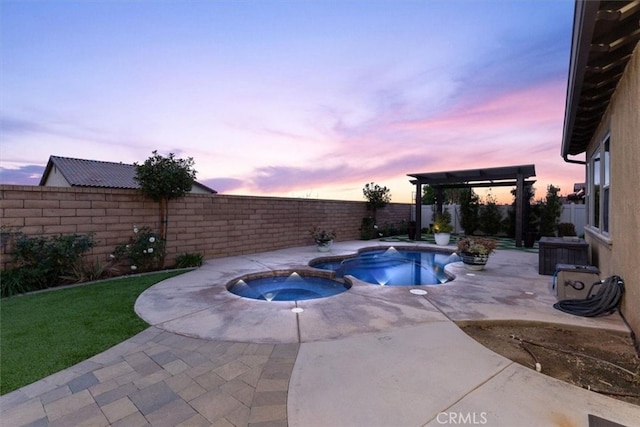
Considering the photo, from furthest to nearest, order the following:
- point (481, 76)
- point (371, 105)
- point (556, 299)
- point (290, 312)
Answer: point (371, 105), point (481, 76), point (556, 299), point (290, 312)

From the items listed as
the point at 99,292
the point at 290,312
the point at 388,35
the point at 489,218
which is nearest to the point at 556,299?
the point at 290,312

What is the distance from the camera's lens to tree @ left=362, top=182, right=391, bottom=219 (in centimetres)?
1493

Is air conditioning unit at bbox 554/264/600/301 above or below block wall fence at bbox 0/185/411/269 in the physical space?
below

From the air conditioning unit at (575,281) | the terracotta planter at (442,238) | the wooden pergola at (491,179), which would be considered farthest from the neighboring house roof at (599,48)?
the terracotta planter at (442,238)

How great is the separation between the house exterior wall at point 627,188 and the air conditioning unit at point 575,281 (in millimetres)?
252

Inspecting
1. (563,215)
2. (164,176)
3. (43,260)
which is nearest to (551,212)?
(563,215)

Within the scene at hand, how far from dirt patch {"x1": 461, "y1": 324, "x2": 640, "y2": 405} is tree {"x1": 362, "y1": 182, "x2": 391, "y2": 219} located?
1143cm

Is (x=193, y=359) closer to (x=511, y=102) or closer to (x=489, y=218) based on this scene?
(x=511, y=102)

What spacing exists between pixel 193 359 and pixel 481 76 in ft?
32.5

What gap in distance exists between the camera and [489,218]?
52.5 ft

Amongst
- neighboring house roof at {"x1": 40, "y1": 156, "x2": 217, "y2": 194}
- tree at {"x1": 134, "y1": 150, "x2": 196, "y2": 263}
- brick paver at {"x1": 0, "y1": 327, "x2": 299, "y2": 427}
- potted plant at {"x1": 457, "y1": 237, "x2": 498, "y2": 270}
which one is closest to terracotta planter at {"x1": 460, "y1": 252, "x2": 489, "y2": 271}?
potted plant at {"x1": 457, "y1": 237, "x2": 498, "y2": 270}

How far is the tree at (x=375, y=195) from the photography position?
588 inches

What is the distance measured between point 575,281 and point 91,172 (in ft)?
83.6

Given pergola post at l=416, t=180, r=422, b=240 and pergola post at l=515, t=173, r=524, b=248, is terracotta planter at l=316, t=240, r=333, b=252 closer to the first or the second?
pergola post at l=416, t=180, r=422, b=240
